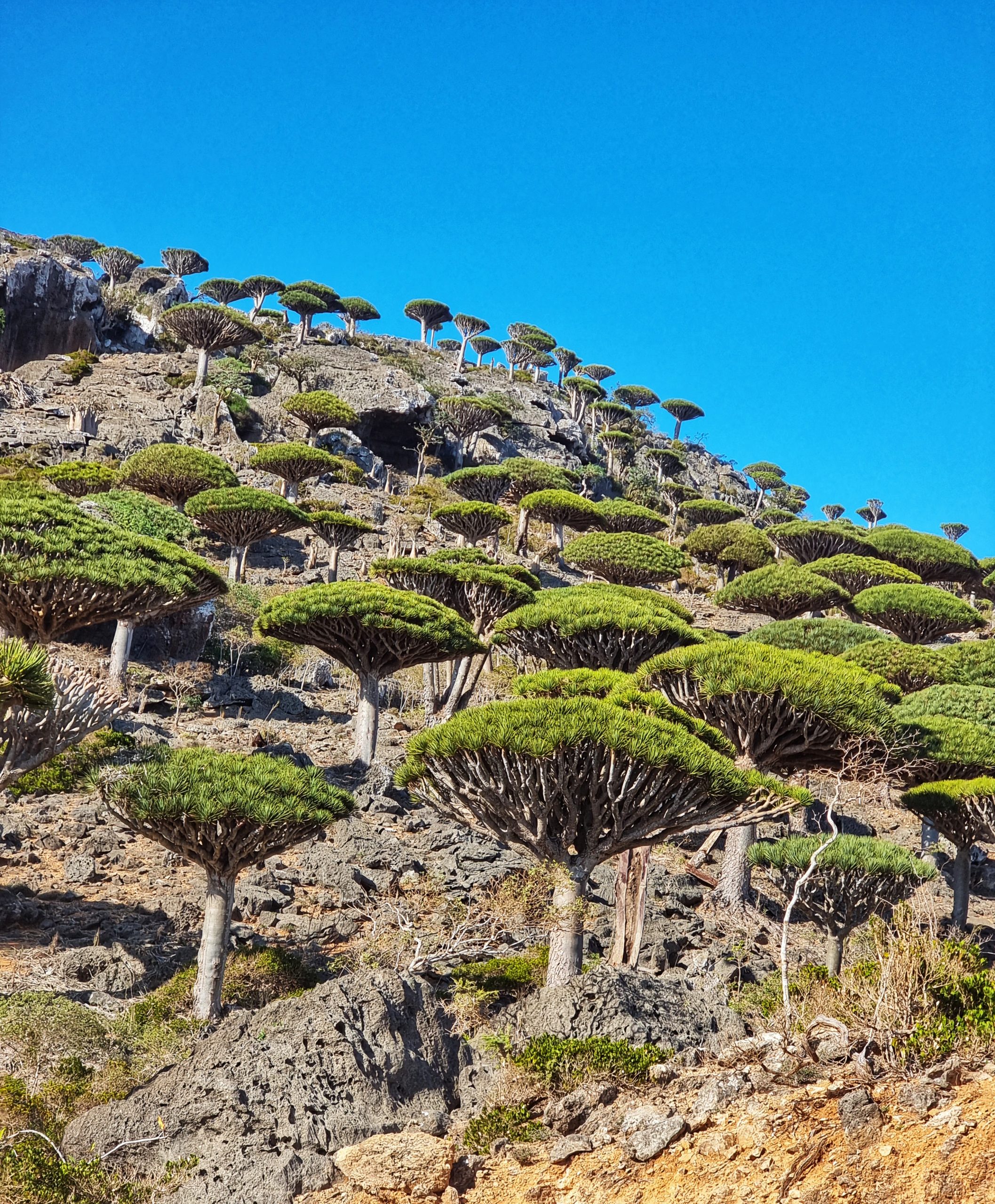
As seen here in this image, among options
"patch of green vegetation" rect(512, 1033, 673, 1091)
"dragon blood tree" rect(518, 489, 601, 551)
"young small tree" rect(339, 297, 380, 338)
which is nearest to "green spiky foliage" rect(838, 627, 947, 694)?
"dragon blood tree" rect(518, 489, 601, 551)

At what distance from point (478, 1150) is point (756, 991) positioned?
6508mm

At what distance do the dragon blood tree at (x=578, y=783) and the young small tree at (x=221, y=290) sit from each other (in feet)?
230

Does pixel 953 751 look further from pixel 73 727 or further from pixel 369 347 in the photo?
pixel 369 347

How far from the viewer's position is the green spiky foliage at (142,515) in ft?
102

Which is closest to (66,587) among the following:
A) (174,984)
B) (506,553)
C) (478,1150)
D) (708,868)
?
(174,984)

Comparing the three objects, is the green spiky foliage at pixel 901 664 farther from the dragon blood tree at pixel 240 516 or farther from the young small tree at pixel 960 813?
the dragon blood tree at pixel 240 516

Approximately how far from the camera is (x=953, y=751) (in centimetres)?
2041

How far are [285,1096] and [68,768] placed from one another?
506 inches

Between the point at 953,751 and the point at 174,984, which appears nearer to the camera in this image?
the point at 174,984

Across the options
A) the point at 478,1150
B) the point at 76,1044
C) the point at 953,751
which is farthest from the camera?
the point at 953,751

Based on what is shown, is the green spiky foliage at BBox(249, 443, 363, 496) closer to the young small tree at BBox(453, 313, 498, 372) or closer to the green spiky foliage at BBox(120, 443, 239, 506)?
the green spiky foliage at BBox(120, 443, 239, 506)

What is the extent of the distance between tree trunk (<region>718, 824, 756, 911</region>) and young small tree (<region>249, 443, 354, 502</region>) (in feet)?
91.7

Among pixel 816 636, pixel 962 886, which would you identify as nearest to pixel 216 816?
pixel 962 886

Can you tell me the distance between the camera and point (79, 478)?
35.6 metres
